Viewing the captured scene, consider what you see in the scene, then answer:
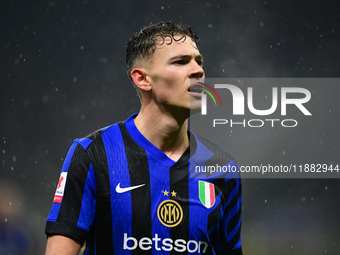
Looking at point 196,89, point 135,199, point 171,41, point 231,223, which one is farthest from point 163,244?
point 171,41

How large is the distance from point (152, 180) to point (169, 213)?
21 centimetres

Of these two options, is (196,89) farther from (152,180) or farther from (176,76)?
(152,180)

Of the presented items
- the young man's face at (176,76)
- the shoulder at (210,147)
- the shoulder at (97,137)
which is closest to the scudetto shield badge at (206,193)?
the shoulder at (210,147)

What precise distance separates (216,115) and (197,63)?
322 cm

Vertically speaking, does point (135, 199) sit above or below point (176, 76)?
below

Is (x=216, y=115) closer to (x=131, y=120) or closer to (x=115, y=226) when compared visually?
(x=131, y=120)

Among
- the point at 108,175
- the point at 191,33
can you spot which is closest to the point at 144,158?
the point at 108,175

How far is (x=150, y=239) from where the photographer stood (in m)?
1.84

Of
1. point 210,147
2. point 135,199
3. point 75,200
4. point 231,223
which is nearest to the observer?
point 75,200

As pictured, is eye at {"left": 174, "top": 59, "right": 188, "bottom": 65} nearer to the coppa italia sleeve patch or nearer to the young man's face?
the young man's face

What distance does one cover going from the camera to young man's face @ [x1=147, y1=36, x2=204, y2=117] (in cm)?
188

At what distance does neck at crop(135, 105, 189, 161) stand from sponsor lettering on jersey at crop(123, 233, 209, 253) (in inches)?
19.1

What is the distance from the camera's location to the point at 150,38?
205 cm

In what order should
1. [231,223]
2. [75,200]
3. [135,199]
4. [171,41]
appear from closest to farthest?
1. [75,200]
2. [135,199]
3. [171,41]
4. [231,223]
